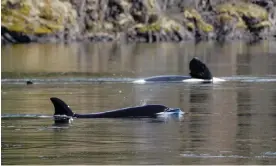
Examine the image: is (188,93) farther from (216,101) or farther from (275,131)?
(275,131)

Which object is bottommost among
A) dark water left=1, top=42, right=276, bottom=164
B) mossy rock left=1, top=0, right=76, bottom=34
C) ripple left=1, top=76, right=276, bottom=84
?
dark water left=1, top=42, right=276, bottom=164

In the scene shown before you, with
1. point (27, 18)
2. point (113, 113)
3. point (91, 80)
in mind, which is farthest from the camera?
point (27, 18)

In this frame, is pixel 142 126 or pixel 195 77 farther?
pixel 195 77

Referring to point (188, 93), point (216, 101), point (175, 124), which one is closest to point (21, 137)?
point (175, 124)

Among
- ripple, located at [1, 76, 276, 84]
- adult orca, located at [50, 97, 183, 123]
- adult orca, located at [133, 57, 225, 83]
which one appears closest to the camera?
adult orca, located at [50, 97, 183, 123]

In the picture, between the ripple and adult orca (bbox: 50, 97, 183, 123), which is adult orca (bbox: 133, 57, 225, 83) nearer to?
the ripple

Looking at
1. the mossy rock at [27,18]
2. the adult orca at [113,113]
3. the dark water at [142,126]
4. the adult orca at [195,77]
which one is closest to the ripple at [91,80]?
the dark water at [142,126]

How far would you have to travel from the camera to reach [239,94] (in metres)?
52.2

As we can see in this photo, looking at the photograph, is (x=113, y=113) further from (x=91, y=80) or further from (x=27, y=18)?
(x=27, y=18)

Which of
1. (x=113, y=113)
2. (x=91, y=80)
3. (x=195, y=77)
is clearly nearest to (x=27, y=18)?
(x=91, y=80)

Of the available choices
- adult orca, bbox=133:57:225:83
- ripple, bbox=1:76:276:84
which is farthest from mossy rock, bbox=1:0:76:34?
adult orca, bbox=133:57:225:83

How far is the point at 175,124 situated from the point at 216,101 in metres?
11.4

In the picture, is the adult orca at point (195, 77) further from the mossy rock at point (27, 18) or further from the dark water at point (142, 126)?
the mossy rock at point (27, 18)

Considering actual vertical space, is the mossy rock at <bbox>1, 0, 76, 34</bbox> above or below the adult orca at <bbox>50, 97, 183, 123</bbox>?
above
